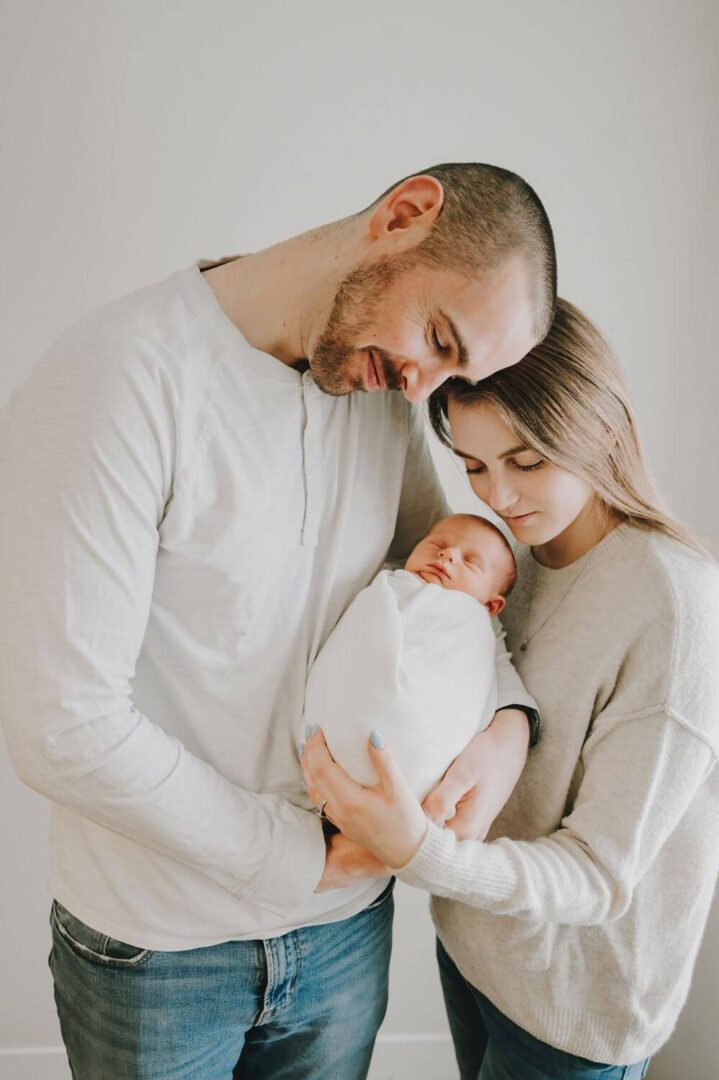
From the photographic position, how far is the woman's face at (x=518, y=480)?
118cm

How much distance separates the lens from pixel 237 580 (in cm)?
106

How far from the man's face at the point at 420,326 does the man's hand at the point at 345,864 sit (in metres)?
0.60

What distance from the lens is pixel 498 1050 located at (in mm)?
1292

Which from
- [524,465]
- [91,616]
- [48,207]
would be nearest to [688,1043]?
[524,465]

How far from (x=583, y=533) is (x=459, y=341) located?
39cm

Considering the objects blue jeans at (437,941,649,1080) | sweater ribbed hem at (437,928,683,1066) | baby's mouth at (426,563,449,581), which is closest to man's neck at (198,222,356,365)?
baby's mouth at (426,563,449,581)

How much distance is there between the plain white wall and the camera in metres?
1.61

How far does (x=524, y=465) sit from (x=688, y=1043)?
1.51 m

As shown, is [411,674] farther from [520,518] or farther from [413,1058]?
[413,1058]

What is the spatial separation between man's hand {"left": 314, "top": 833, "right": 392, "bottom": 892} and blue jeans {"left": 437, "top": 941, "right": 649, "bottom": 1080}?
1.21ft

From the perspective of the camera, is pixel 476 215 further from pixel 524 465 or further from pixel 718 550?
pixel 718 550

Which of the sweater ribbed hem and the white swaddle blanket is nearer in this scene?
the white swaddle blanket

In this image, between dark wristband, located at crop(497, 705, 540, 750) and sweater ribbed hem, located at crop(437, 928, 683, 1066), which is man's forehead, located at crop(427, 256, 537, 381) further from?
sweater ribbed hem, located at crop(437, 928, 683, 1066)

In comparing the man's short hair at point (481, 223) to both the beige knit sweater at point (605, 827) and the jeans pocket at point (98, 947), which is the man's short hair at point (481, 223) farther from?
the jeans pocket at point (98, 947)
